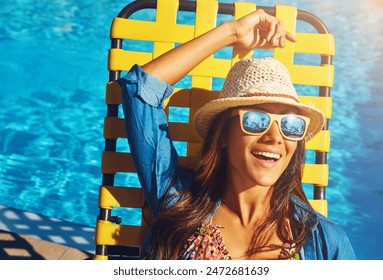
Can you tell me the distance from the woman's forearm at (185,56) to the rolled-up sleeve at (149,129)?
7 centimetres

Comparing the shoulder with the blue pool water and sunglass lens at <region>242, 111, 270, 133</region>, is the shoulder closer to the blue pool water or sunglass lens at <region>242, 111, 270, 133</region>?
sunglass lens at <region>242, 111, 270, 133</region>

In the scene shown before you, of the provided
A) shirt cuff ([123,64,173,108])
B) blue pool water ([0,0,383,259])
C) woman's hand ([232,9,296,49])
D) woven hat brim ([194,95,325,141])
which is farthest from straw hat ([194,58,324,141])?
blue pool water ([0,0,383,259])

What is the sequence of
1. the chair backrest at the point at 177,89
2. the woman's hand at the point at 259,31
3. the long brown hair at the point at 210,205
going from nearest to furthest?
the long brown hair at the point at 210,205, the woman's hand at the point at 259,31, the chair backrest at the point at 177,89

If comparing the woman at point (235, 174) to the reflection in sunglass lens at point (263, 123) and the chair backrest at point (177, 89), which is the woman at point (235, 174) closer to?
the reflection in sunglass lens at point (263, 123)

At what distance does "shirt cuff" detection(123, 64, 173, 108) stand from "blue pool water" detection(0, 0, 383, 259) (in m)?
3.02

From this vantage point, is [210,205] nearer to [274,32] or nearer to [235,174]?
[235,174]

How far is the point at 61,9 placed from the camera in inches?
272

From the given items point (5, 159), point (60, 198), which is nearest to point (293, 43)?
point (60, 198)

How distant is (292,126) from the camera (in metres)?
2.24

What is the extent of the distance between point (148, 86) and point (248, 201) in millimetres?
650

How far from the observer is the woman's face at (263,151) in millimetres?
2229

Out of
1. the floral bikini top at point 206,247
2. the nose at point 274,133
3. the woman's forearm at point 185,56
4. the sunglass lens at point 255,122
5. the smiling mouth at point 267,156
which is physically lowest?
the floral bikini top at point 206,247

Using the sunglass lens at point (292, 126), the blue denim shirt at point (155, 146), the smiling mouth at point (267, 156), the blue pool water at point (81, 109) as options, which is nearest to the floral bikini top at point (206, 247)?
the blue denim shirt at point (155, 146)
